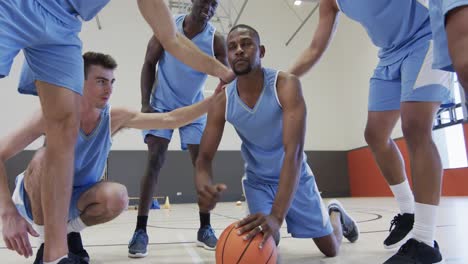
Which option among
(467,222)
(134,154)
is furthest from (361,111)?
(467,222)

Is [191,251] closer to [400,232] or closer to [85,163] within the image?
[85,163]

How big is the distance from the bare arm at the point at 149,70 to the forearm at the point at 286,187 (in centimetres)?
146

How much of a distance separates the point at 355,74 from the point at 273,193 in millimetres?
11560

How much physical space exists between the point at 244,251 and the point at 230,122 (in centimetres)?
78

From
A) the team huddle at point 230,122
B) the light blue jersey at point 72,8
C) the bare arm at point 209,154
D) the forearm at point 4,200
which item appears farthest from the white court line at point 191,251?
the light blue jersey at point 72,8

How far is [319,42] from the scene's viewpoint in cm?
270

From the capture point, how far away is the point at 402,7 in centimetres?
204

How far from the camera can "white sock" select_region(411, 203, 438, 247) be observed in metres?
1.82

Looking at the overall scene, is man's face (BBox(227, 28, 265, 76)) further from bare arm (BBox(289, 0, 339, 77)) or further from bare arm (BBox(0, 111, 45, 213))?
bare arm (BBox(0, 111, 45, 213))

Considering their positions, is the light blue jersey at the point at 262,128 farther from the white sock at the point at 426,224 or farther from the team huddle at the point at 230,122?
the white sock at the point at 426,224

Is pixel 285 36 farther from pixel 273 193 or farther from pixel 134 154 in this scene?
pixel 273 193

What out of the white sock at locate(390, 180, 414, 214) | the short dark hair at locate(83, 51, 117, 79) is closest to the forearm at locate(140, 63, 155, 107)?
the short dark hair at locate(83, 51, 117, 79)

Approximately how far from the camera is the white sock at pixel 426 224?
5.97 feet

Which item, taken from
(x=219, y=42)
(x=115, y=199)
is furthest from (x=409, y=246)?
(x=219, y=42)
